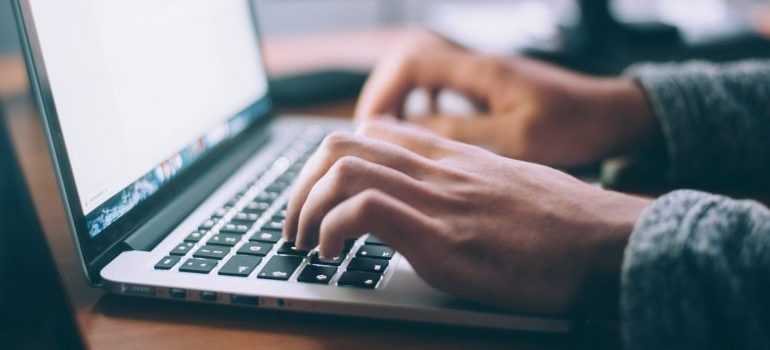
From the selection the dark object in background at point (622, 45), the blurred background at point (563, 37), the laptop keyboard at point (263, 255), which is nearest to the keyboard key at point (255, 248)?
the laptop keyboard at point (263, 255)

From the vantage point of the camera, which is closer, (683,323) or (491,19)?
(683,323)

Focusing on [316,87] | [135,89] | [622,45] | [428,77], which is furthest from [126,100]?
[622,45]

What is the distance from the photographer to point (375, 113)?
0.75m

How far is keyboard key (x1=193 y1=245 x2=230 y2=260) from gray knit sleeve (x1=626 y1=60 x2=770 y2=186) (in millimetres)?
418

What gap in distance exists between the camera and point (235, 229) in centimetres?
51

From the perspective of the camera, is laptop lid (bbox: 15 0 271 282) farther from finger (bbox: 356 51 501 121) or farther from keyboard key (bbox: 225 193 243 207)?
finger (bbox: 356 51 501 121)

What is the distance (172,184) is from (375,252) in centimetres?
21

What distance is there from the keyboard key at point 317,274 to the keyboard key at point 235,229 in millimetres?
83

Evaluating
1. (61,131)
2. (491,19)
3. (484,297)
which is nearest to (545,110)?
(484,297)

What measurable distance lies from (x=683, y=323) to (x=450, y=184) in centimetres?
16

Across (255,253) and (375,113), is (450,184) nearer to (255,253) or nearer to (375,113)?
(255,253)

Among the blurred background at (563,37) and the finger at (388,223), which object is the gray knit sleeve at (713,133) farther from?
the finger at (388,223)

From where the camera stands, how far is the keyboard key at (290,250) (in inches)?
18.2

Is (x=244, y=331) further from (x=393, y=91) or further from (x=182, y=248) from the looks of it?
(x=393, y=91)
